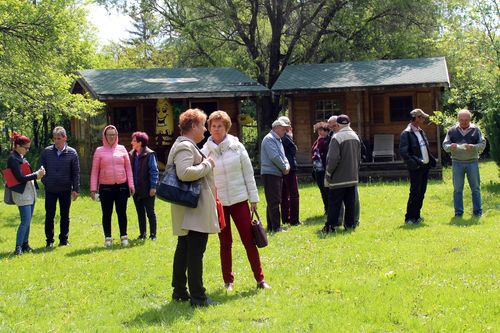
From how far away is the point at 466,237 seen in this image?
31.7 feet

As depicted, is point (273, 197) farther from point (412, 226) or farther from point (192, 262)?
point (192, 262)

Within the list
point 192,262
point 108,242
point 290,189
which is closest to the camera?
point 192,262

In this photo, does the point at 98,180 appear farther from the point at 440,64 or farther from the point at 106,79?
the point at 440,64

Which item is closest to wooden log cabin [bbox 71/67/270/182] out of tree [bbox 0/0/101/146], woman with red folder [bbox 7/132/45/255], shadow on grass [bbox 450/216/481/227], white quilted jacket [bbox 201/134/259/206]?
tree [bbox 0/0/101/146]

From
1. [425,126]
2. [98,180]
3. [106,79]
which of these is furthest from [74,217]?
[425,126]

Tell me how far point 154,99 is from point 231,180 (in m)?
16.9

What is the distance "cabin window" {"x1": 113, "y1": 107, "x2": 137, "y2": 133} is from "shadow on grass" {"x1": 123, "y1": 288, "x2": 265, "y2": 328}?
17447 mm

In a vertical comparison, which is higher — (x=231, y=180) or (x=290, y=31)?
(x=290, y=31)

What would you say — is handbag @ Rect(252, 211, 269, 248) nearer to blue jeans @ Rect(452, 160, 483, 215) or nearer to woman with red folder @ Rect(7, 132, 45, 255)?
woman with red folder @ Rect(7, 132, 45, 255)

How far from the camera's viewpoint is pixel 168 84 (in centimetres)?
2308

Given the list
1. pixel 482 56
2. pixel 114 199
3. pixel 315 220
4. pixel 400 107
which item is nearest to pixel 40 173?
pixel 114 199

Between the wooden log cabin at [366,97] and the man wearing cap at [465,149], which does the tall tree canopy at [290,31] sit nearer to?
the wooden log cabin at [366,97]

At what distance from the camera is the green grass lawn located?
597cm

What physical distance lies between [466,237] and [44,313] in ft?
20.1
